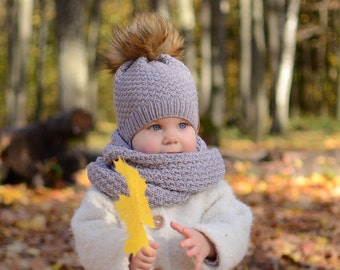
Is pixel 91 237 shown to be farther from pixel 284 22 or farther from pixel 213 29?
pixel 284 22

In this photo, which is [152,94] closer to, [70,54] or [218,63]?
[70,54]

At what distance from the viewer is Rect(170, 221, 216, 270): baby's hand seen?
2848 mm

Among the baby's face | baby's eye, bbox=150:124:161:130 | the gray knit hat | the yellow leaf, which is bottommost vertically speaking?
the yellow leaf

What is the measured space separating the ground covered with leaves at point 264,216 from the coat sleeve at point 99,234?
2103 millimetres

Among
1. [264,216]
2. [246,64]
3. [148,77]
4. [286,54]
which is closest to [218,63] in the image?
[286,54]

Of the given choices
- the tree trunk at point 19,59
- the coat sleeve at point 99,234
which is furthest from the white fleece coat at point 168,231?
the tree trunk at point 19,59

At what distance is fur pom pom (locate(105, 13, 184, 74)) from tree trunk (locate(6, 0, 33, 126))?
16.7m

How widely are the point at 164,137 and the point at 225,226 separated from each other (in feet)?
1.43

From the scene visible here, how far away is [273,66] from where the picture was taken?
2464cm

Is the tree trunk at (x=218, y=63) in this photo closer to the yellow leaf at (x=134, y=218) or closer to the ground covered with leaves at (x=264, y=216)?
the ground covered with leaves at (x=264, y=216)

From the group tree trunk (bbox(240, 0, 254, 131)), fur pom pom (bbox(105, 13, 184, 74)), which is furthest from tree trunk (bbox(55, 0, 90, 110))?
fur pom pom (bbox(105, 13, 184, 74))

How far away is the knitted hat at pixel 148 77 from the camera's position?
10.3 feet

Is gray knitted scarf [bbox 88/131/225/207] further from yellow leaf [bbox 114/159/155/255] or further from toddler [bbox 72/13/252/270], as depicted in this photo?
yellow leaf [bbox 114/159/155/255]

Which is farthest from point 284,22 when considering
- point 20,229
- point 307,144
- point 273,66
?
point 20,229
